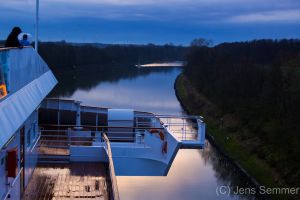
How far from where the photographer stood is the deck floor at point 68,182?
914 cm

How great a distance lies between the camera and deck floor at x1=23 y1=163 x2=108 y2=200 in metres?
9.14

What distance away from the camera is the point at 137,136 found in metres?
14.3

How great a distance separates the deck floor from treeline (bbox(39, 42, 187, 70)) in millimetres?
67382

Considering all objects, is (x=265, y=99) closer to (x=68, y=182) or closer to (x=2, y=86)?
(x=68, y=182)

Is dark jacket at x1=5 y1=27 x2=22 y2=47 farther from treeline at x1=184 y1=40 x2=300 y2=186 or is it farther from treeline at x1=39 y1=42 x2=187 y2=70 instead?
treeline at x1=39 y1=42 x2=187 y2=70

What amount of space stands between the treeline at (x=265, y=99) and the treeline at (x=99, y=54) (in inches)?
1250

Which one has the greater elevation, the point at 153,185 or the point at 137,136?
the point at 137,136

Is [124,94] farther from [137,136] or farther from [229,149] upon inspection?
[137,136]

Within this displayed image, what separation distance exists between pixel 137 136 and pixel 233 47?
84939 millimetres

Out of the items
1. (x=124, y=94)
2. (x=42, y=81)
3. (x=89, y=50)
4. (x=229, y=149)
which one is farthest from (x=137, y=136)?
(x=89, y=50)

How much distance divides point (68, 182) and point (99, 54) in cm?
12268

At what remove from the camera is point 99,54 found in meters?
131
